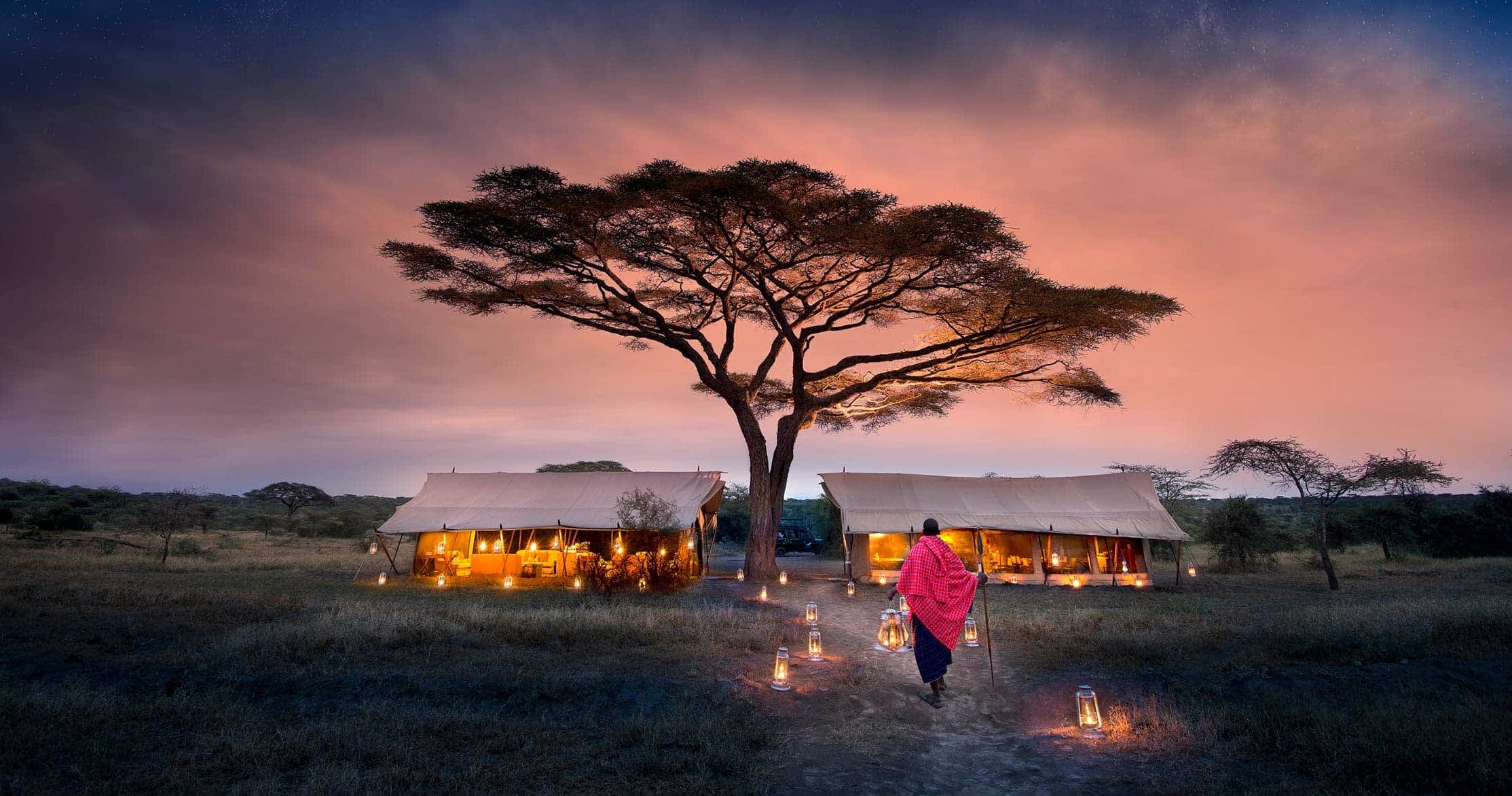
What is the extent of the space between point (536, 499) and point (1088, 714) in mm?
18065

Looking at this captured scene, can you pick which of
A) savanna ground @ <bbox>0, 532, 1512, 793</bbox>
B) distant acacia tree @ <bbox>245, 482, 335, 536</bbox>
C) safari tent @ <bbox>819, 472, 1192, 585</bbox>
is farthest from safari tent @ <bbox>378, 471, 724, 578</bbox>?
distant acacia tree @ <bbox>245, 482, 335, 536</bbox>

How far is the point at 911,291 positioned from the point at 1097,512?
9495 mm

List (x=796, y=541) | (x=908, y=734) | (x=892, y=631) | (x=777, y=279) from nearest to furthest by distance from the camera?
(x=908, y=734), (x=892, y=631), (x=777, y=279), (x=796, y=541)

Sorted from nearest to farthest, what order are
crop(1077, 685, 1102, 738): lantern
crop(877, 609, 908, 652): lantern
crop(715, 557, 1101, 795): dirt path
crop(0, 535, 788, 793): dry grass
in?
crop(0, 535, 788, 793): dry grass → crop(715, 557, 1101, 795): dirt path → crop(1077, 685, 1102, 738): lantern → crop(877, 609, 908, 652): lantern

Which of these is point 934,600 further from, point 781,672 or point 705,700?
point 705,700

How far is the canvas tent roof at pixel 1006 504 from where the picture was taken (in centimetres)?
1980

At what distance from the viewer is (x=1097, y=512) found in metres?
20.6

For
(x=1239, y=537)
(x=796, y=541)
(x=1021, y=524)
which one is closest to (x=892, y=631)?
(x=1021, y=524)

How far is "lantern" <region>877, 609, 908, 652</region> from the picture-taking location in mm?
8727

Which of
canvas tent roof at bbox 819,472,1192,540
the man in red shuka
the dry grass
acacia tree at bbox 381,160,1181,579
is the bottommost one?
the dry grass

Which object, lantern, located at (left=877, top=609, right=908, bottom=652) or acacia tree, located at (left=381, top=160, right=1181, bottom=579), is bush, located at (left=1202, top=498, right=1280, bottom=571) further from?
lantern, located at (left=877, top=609, right=908, bottom=652)

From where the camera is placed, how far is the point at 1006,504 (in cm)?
2134

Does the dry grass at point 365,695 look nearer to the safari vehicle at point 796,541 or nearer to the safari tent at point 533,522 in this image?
the safari tent at point 533,522

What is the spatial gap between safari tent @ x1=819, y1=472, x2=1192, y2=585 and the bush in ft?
14.2
